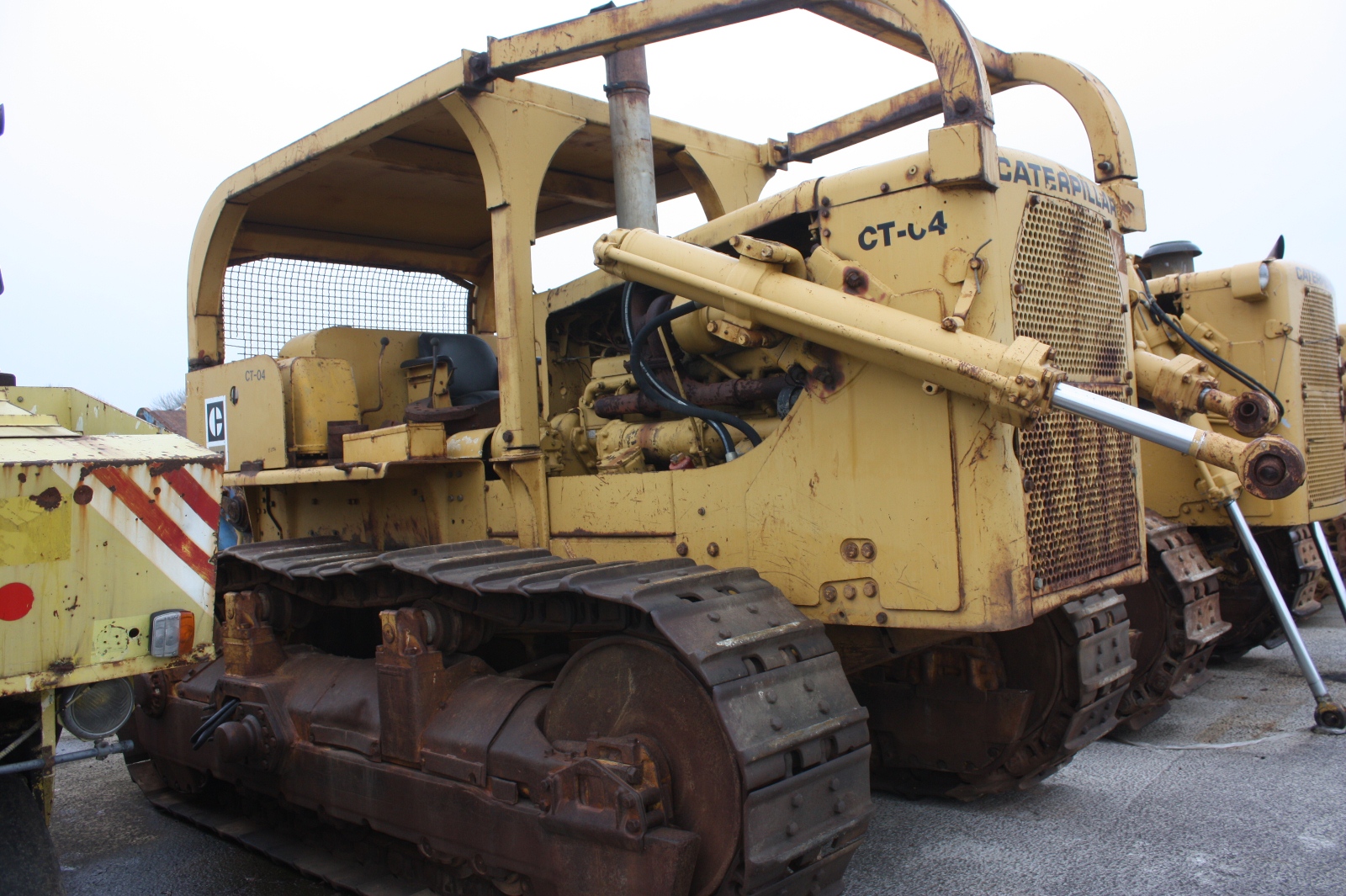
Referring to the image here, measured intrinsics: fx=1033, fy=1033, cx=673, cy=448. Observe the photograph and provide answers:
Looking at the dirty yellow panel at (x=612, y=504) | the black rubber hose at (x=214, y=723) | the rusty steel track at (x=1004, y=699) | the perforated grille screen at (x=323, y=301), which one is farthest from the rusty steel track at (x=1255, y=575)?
the black rubber hose at (x=214, y=723)

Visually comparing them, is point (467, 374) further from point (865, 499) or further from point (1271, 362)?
point (1271, 362)

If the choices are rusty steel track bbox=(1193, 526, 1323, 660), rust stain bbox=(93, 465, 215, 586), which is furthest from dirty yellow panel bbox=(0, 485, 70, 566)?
rusty steel track bbox=(1193, 526, 1323, 660)

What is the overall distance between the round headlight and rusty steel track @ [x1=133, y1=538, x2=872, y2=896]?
2.87 feet

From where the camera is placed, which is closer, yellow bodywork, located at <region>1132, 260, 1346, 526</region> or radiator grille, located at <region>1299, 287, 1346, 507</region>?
yellow bodywork, located at <region>1132, 260, 1346, 526</region>

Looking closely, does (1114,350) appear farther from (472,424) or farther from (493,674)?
(472,424)

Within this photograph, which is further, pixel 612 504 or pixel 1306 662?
pixel 1306 662

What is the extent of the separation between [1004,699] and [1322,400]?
14.2ft

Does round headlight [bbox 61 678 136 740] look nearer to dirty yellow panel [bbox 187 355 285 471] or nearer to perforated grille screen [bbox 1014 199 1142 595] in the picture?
dirty yellow panel [bbox 187 355 285 471]

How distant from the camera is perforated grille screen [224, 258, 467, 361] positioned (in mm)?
5926

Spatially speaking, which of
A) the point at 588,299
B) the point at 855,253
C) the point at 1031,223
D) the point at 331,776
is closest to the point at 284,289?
the point at 588,299

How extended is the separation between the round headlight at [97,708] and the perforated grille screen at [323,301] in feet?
10.1

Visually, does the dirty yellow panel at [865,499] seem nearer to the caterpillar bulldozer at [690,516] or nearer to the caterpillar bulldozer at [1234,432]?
the caterpillar bulldozer at [690,516]

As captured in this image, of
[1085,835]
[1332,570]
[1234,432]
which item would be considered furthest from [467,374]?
[1332,570]

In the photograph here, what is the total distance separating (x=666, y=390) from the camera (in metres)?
3.82
